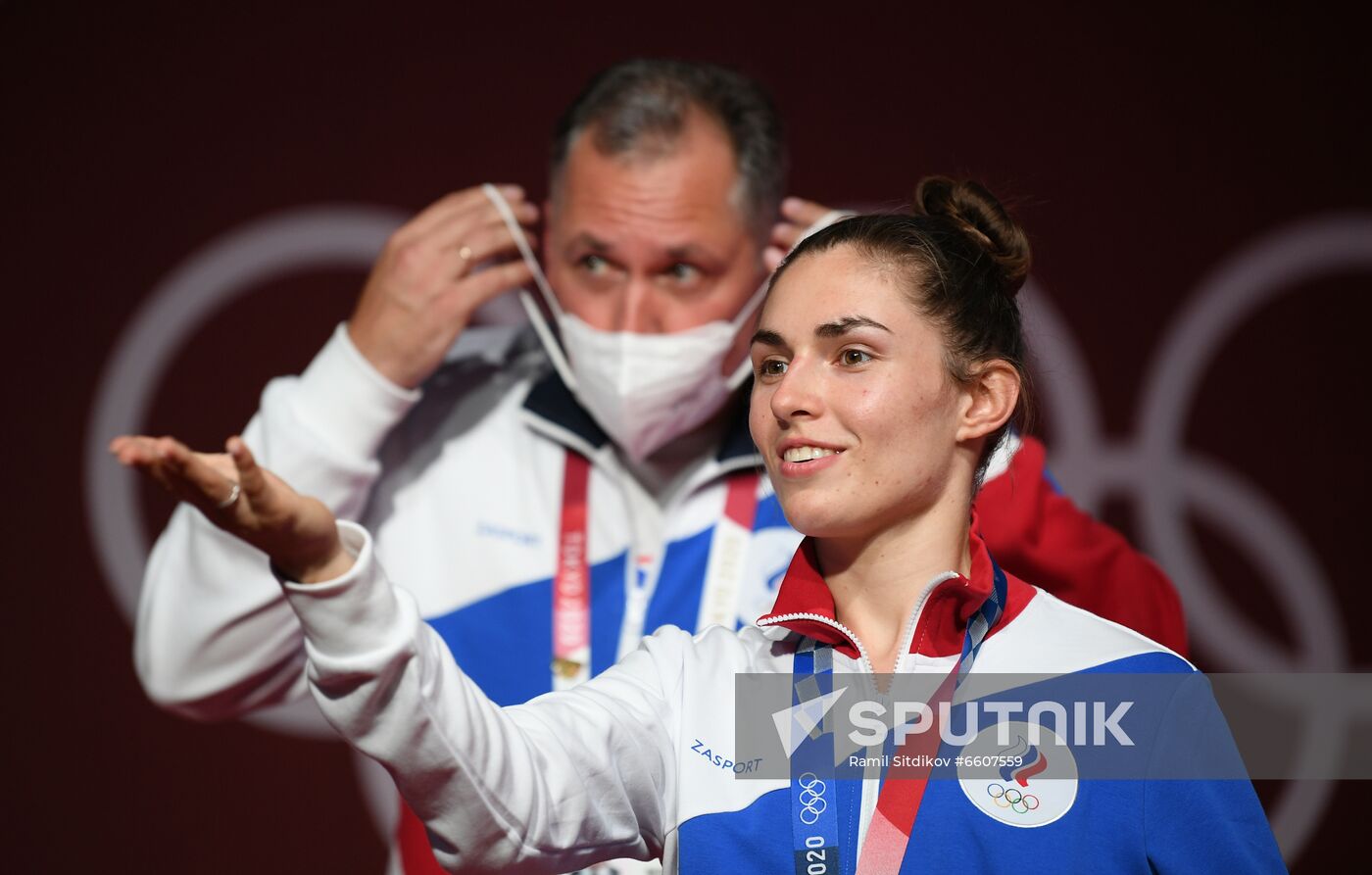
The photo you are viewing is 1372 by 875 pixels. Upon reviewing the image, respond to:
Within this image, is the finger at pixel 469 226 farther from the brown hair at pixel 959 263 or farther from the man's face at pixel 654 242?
the brown hair at pixel 959 263

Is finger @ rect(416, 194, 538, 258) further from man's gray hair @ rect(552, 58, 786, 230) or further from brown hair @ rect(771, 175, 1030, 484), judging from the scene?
brown hair @ rect(771, 175, 1030, 484)

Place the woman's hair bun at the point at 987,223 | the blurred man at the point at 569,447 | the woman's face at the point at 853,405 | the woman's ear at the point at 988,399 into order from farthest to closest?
the blurred man at the point at 569,447, the woman's hair bun at the point at 987,223, the woman's ear at the point at 988,399, the woman's face at the point at 853,405

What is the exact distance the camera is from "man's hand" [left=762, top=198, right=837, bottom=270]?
264cm

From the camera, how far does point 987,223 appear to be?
1.89 metres

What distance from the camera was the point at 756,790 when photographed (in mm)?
1625

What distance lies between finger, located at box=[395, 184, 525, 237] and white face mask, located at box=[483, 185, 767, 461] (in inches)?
4.1

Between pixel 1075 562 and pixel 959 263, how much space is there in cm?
72

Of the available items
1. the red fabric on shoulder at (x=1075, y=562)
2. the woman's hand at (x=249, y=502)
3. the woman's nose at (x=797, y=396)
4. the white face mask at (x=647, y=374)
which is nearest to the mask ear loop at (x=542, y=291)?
the white face mask at (x=647, y=374)

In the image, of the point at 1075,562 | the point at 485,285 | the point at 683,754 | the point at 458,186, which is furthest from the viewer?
the point at 458,186

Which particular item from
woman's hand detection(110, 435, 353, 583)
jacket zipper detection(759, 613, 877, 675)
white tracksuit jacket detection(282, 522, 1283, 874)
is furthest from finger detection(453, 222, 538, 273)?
woman's hand detection(110, 435, 353, 583)

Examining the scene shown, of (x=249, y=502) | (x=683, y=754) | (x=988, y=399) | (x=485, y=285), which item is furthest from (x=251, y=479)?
(x=485, y=285)

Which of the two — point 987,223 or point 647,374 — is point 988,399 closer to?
point 987,223

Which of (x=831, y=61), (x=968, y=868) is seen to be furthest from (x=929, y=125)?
(x=968, y=868)

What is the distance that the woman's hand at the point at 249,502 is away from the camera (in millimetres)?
1301
